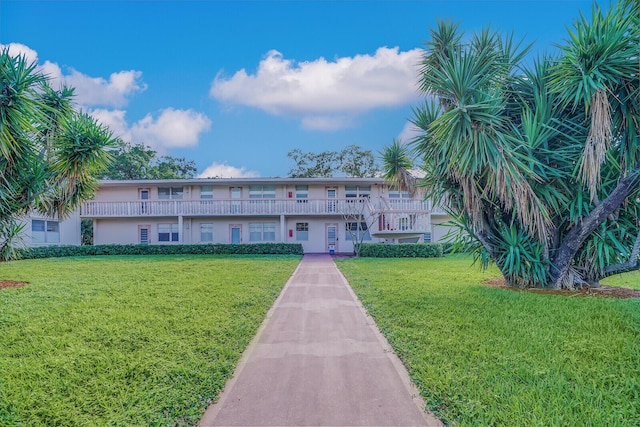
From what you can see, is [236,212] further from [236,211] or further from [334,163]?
[334,163]

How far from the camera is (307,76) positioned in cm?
1633

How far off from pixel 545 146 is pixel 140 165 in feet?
111

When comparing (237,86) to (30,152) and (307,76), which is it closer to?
(307,76)

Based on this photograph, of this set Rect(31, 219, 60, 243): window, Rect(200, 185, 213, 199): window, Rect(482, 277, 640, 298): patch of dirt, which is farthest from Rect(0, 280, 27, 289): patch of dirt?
Rect(200, 185, 213, 199): window

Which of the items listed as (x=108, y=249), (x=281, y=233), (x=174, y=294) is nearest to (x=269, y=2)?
(x=174, y=294)

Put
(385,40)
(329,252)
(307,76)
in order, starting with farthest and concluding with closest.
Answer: (329,252) < (307,76) < (385,40)

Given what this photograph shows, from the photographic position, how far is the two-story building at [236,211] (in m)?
20.7

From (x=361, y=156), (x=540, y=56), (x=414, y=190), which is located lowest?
(x=414, y=190)

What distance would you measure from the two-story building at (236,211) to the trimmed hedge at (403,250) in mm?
3183

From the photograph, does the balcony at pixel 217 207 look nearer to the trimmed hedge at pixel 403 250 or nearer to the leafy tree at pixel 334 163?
the trimmed hedge at pixel 403 250

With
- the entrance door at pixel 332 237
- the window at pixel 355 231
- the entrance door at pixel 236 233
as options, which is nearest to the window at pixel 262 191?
the entrance door at pixel 236 233

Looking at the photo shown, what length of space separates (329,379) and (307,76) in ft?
51.2

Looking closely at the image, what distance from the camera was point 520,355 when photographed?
3.69 metres

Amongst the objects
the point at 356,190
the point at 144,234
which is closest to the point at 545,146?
the point at 356,190
